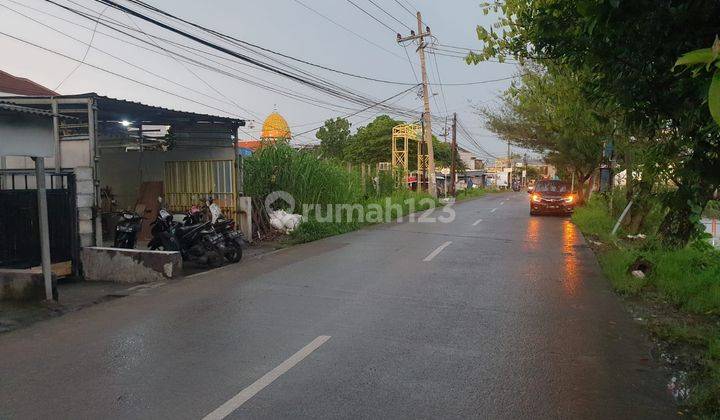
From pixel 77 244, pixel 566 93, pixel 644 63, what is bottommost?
pixel 77 244

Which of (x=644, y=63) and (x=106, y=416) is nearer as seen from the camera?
(x=106, y=416)

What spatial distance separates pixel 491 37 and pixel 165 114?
7382 mm

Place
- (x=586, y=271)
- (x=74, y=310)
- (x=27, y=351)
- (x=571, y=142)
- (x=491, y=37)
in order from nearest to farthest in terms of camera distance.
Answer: (x=27, y=351) → (x=74, y=310) → (x=491, y=37) → (x=586, y=271) → (x=571, y=142)

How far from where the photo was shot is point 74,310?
24.9 feet

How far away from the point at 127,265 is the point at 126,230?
1262 mm

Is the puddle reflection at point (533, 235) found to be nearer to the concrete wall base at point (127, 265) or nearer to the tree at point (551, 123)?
the tree at point (551, 123)

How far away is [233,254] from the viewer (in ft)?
38.1

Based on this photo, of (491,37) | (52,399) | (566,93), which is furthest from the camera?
(566,93)

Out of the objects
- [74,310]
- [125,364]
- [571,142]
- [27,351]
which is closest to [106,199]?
[74,310]

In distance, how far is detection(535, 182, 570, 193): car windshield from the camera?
25906 mm

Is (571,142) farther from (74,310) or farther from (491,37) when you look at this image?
(74,310)

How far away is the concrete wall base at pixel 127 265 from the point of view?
9.72 m

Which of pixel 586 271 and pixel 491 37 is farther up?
pixel 491 37

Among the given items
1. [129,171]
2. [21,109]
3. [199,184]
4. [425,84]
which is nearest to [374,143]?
[425,84]
